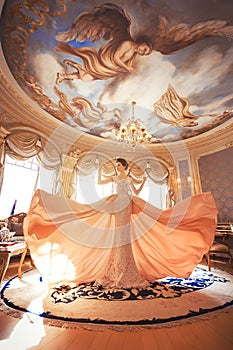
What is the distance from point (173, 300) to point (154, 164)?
20.5 feet

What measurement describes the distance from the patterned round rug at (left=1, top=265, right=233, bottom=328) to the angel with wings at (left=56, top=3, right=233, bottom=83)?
439 cm

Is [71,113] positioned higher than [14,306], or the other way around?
[71,113]

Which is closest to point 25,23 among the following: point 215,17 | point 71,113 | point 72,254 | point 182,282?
point 71,113

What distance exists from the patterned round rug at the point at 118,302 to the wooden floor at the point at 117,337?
0.34ft

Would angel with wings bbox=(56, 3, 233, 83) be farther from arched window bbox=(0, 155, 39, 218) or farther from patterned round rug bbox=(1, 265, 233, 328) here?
patterned round rug bbox=(1, 265, 233, 328)

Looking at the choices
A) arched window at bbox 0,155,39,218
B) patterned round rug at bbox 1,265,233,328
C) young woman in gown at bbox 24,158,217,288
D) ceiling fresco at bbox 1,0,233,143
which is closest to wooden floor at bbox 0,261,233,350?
patterned round rug at bbox 1,265,233,328

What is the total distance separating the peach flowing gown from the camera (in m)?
2.56

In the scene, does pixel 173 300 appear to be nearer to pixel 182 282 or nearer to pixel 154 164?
pixel 182 282

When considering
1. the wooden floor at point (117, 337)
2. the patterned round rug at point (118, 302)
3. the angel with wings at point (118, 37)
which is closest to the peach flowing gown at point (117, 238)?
the patterned round rug at point (118, 302)

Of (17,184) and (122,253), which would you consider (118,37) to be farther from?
Answer: (17,184)

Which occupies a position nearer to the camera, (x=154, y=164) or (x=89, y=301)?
(x=89, y=301)

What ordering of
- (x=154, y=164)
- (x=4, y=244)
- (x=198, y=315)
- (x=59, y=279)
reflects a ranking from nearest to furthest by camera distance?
(x=198, y=315) → (x=59, y=279) → (x=4, y=244) → (x=154, y=164)

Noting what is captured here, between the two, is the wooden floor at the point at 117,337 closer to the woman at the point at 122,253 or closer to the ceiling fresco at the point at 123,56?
the woman at the point at 122,253

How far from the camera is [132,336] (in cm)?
143
